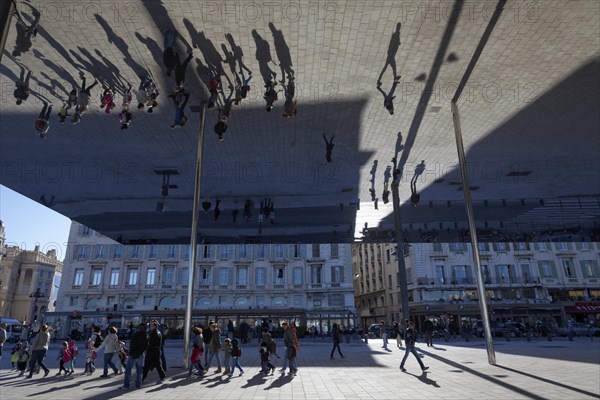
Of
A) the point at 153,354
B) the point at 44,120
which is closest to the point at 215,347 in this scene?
the point at 153,354

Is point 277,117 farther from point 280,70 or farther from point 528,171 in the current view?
point 528,171

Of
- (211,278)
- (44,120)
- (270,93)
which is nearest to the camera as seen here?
(270,93)

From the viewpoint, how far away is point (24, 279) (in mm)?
88188

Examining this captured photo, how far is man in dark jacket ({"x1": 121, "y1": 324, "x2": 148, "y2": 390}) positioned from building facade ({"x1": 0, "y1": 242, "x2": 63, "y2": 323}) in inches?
3361

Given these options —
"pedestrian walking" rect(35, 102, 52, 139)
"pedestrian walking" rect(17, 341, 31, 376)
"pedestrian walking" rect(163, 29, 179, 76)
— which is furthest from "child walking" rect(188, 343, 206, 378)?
"pedestrian walking" rect(35, 102, 52, 139)

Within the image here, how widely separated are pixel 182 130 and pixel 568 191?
2325cm

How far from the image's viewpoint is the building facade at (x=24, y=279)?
82906 mm

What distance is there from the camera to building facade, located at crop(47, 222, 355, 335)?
1900 inches

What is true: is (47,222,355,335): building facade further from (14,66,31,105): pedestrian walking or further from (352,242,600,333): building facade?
(14,66,31,105): pedestrian walking

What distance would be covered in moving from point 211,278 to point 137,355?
4095 cm

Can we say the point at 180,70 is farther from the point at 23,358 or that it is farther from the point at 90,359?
the point at 23,358

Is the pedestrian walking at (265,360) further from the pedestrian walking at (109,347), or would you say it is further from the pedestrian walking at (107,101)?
the pedestrian walking at (107,101)

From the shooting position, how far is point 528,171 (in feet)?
69.1

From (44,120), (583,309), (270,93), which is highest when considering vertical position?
(44,120)
